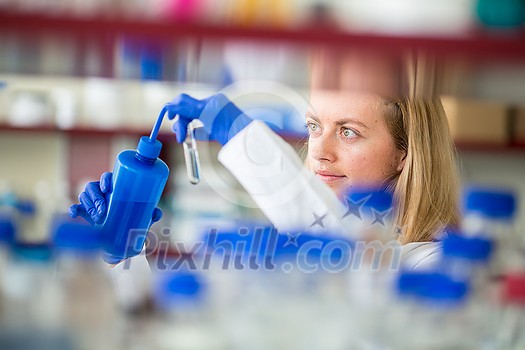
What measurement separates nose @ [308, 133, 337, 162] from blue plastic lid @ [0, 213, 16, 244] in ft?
2.76

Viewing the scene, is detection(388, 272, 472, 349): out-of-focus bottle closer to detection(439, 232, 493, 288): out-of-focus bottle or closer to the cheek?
detection(439, 232, 493, 288): out-of-focus bottle

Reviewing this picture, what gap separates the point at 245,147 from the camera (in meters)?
1.25

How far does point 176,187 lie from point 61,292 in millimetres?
2834

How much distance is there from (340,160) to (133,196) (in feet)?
1.69

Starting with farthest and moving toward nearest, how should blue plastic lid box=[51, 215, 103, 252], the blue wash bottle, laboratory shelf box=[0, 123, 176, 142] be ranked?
laboratory shelf box=[0, 123, 176, 142]
the blue wash bottle
blue plastic lid box=[51, 215, 103, 252]

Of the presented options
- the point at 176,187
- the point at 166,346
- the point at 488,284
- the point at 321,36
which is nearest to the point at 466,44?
the point at 321,36

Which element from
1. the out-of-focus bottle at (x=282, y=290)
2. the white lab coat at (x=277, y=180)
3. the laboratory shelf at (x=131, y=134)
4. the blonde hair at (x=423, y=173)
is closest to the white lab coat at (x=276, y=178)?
the white lab coat at (x=277, y=180)

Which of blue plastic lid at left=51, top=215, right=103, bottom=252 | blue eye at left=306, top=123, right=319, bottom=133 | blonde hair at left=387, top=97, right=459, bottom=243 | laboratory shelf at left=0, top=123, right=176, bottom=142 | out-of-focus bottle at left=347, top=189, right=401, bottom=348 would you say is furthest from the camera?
laboratory shelf at left=0, top=123, right=176, bottom=142

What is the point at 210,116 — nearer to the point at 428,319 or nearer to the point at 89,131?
the point at 428,319

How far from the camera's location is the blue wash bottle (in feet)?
3.57

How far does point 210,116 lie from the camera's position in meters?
1.24

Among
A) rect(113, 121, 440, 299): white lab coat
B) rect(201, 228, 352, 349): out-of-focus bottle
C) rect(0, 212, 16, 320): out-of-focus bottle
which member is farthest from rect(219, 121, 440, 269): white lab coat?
rect(0, 212, 16, 320): out-of-focus bottle

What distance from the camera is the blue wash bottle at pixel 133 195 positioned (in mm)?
1087

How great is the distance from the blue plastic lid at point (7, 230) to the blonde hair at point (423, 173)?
0.81 m
